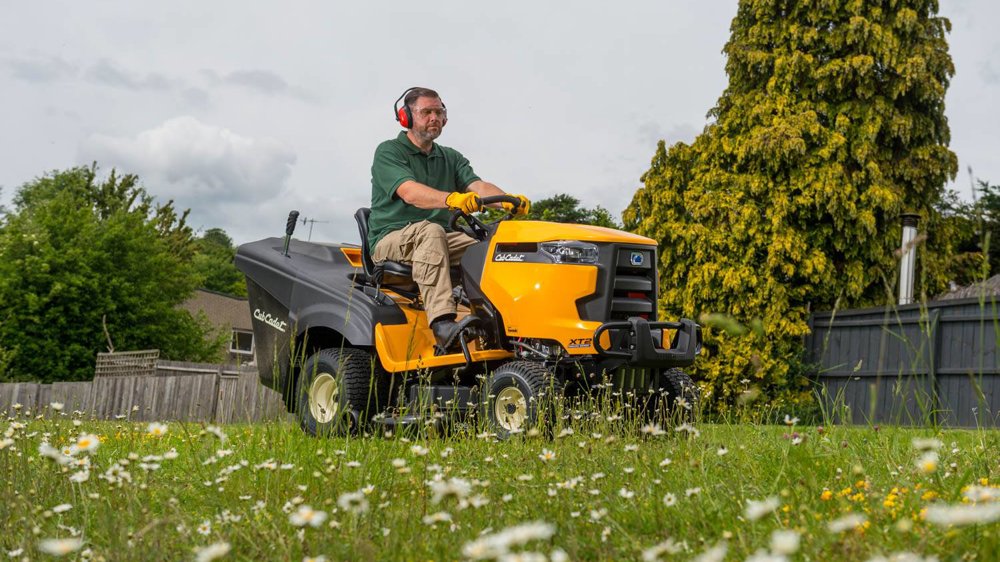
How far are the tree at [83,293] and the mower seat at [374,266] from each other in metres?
18.2

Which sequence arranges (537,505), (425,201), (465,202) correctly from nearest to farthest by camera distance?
(537,505), (465,202), (425,201)

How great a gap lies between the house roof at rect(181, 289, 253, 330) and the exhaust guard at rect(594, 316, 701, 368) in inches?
1414

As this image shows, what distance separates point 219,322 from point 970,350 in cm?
3198

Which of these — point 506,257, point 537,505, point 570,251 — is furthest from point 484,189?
point 537,505

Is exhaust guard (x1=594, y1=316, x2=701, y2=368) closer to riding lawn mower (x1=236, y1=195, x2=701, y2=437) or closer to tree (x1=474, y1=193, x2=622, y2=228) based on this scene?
riding lawn mower (x1=236, y1=195, x2=701, y2=437)

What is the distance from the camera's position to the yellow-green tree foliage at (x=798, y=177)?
15711 millimetres

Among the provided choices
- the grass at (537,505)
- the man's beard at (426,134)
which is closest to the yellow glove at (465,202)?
the man's beard at (426,134)

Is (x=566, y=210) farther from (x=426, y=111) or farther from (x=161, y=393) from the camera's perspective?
(x=426, y=111)

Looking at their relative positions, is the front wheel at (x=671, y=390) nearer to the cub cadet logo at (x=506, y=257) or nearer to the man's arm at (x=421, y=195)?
the cub cadet logo at (x=506, y=257)

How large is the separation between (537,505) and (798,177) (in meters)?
14.6

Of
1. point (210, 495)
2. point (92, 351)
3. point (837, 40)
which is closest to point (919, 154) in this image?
point (837, 40)

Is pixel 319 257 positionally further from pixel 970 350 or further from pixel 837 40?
pixel 837 40

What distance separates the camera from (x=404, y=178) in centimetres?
633

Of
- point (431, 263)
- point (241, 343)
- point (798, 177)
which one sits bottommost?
point (241, 343)
